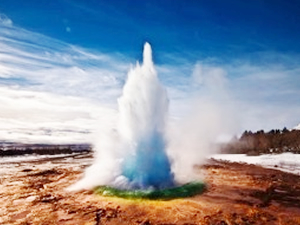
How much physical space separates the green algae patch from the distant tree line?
35.7m

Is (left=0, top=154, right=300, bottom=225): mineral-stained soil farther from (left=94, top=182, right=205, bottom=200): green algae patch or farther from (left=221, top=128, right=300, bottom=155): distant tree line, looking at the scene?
(left=221, top=128, right=300, bottom=155): distant tree line

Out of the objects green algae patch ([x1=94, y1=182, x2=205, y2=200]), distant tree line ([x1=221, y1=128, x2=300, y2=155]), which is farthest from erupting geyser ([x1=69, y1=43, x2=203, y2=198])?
Answer: distant tree line ([x1=221, y1=128, x2=300, y2=155])

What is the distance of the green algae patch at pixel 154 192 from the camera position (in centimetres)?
1533

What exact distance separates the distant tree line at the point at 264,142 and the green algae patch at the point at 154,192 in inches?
1405

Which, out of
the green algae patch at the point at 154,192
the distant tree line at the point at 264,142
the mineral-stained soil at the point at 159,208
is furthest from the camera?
the distant tree line at the point at 264,142

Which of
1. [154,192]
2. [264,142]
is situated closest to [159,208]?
[154,192]

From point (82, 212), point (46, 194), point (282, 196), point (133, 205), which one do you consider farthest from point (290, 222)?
point (46, 194)

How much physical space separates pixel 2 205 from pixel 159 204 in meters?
6.84

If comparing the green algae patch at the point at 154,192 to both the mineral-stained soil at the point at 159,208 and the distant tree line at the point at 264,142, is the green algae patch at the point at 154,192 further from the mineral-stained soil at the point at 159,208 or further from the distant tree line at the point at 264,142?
the distant tree line at the point at 264,142

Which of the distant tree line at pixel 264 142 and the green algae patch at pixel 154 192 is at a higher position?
the distant tree line at pixel 264 142

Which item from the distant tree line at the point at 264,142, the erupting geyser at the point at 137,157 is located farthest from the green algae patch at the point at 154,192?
the distant tree line at the point at 264,142

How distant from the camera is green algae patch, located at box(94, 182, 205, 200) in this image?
15.3m

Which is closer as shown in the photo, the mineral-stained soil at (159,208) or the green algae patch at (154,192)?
the mineral-stained soil at (159,208)

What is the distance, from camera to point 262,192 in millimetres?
17031
